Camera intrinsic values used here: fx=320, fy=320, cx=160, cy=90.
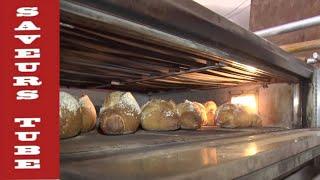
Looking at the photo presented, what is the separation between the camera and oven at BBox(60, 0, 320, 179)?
712mm

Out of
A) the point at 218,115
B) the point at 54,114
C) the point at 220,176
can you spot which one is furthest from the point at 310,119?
the point at 54,114

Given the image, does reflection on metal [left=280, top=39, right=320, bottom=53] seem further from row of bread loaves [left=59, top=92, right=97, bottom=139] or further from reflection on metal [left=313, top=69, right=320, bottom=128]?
row of bread loaves [left=59, top=92, right=97, bottom=139]

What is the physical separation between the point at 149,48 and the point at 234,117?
1021 mm

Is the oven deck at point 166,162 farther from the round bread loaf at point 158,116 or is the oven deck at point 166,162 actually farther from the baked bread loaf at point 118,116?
the round bread loaf at point 158,116

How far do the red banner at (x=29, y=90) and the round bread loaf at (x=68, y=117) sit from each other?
61 centimetres

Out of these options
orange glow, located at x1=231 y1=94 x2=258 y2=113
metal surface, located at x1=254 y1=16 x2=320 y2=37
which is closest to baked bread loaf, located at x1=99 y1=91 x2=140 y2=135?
orange glow, located at x1=231 y1=94 x2=258 y2=113

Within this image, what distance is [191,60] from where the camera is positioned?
140cm

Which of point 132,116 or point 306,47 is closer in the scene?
point 132,116

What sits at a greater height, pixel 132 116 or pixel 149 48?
pixel 149 48

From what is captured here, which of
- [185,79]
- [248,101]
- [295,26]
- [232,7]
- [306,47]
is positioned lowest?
[248,101]

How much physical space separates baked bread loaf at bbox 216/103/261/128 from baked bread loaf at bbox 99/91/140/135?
708mm

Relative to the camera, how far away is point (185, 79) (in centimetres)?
193

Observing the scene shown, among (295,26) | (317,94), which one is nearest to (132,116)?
(317,94)

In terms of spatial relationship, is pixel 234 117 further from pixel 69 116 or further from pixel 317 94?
pixel 69 116
